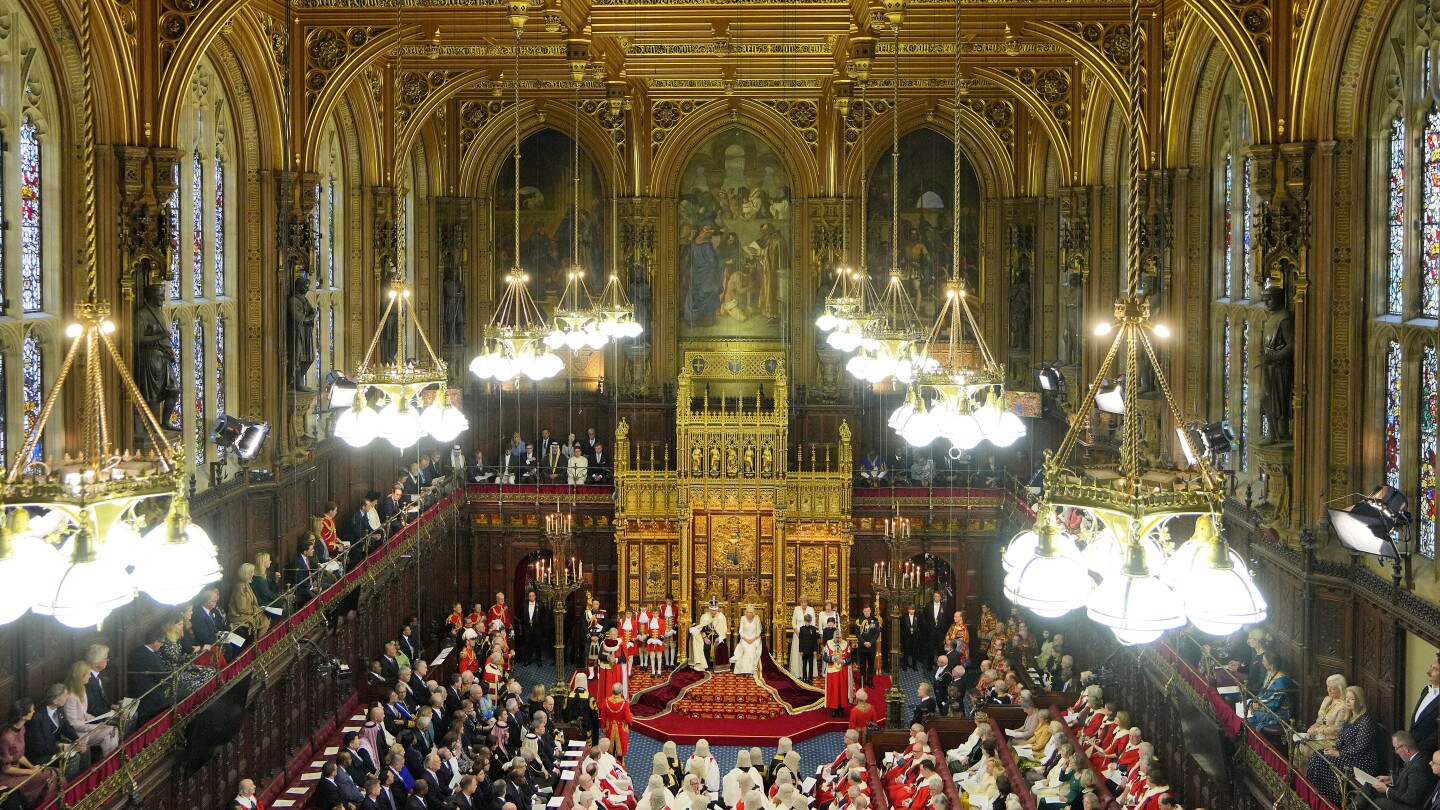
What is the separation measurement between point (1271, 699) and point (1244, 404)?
5595 mm

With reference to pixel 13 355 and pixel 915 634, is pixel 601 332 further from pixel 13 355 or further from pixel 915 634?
pixel 915 634

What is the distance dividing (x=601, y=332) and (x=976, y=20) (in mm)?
7091

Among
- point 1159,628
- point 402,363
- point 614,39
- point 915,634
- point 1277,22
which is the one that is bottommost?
point 915,634

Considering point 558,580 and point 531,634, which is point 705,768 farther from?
point 531,634

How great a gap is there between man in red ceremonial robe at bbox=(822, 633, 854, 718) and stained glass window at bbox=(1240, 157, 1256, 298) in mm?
7560

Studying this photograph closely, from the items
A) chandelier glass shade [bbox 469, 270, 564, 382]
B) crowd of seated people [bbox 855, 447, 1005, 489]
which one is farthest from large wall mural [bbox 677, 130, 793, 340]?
chandelier glass shade [bbox 469, 270, 564, 382]

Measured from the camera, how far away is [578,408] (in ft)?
107

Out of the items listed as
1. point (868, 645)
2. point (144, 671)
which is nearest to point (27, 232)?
point (144, 671)

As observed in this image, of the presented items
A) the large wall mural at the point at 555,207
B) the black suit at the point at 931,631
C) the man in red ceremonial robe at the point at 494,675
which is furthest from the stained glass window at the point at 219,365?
the black suit at the point at 931,631

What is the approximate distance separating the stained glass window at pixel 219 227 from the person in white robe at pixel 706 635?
1045 centimetres

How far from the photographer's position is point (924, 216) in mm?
32625

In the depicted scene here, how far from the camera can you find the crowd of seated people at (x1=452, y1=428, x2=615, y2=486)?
99.0 feet

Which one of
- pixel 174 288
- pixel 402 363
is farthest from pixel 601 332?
pixel 402 363

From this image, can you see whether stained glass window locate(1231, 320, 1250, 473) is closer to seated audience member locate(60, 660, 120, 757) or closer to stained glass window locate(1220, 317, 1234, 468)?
stained glass window locate(1220, 317, 1234, 468)
